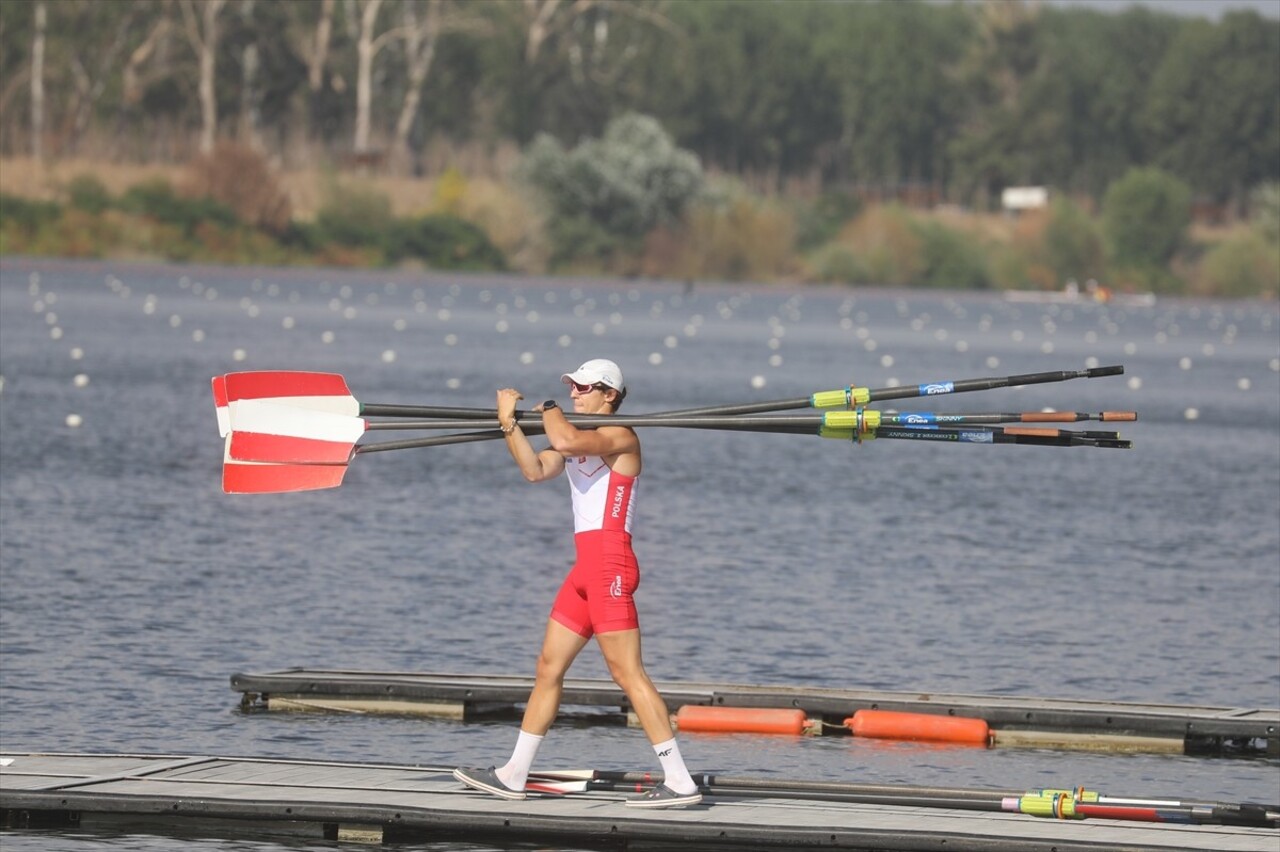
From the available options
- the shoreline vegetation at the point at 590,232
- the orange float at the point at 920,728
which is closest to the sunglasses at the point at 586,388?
the orange float at the point at 920,728

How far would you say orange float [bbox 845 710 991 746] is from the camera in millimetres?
19562

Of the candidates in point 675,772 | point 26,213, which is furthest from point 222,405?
point 26,213

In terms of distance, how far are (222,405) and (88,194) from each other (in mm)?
96875

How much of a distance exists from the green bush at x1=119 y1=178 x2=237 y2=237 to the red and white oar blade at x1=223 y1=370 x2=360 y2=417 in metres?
100

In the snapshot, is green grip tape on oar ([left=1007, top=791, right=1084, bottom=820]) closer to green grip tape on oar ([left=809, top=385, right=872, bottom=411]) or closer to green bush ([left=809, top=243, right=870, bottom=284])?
green grip tape on oar ([left=809, top=385, right=872, bottom=411])

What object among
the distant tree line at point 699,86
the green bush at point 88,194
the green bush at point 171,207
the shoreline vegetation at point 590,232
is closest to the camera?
the green bush at point 88,194

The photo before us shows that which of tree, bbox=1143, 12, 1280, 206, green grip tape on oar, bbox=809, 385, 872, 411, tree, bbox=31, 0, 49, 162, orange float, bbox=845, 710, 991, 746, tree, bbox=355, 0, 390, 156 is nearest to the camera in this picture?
green grip tape on oar, bbox=809, 385, 872, 411

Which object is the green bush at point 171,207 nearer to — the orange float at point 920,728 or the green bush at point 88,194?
the green bush at point 88,194

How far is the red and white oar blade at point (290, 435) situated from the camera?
15.6m

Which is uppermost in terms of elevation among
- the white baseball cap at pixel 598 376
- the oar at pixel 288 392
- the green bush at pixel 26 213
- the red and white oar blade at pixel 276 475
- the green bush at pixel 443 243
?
the green bush at pixel 26 213

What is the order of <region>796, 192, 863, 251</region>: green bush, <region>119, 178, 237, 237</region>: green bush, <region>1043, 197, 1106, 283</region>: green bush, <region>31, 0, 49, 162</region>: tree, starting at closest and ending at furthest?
<region>31, 0, 49, 162</region>: tree
<region>119, 178, 237, 237</region>: green bush
<region>1043, 197, 1106, 283</region>: green bush
<region>796, 192, 863, 251</region>: green bush

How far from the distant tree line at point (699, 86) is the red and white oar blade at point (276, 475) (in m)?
95.3

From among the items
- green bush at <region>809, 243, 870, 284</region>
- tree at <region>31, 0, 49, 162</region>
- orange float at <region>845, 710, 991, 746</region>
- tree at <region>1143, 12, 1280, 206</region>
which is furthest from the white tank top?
tree at <region>1143, 12, 1280, 206</region>

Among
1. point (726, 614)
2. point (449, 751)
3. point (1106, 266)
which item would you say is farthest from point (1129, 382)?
point (1106, 266)
